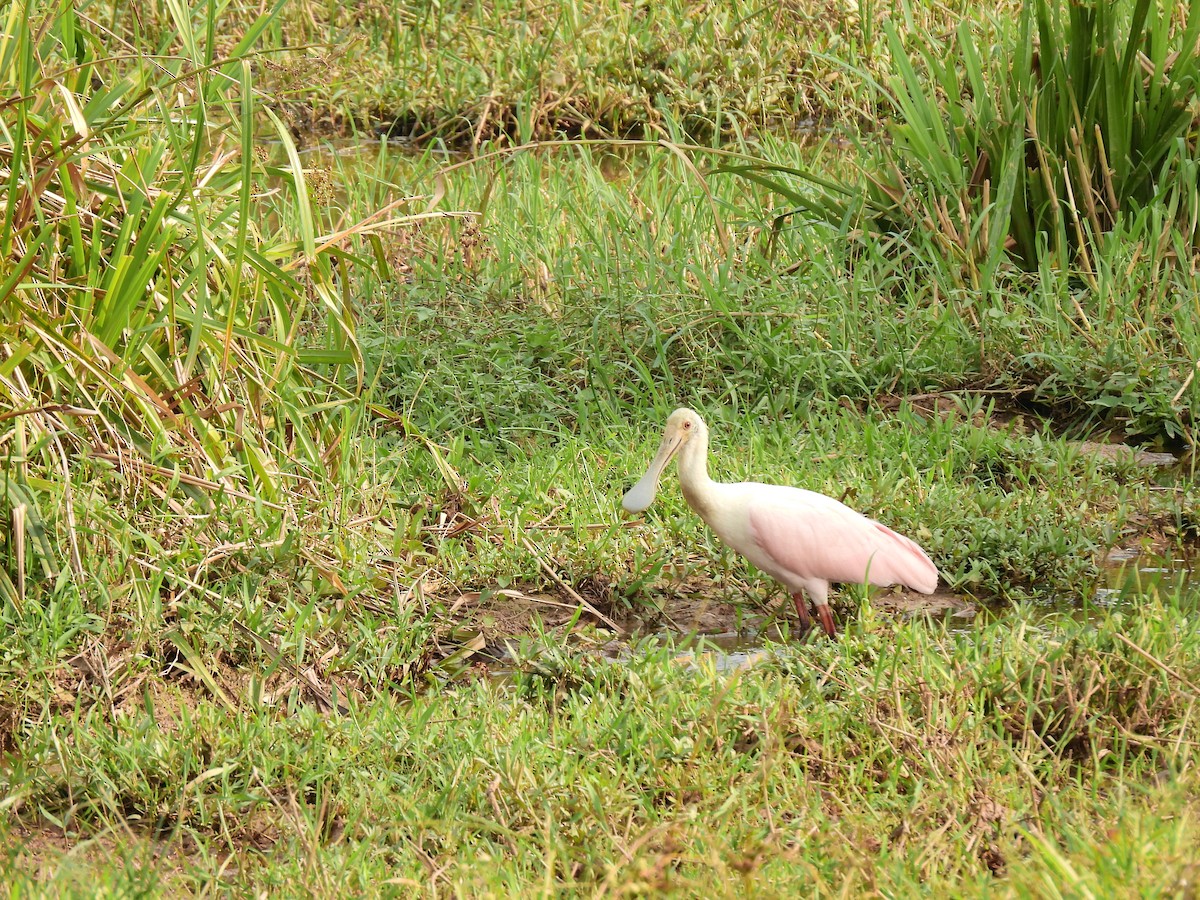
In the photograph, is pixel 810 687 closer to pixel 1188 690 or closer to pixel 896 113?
pixel 1188 690

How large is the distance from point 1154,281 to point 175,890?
12.0 ft

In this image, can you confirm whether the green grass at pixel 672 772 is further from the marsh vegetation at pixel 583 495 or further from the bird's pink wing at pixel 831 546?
the bird's pink wing at pixel 831 546

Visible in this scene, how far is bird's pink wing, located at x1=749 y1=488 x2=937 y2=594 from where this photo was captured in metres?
3.51

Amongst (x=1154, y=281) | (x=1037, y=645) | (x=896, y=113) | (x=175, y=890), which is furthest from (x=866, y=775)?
(x=896, y=113)

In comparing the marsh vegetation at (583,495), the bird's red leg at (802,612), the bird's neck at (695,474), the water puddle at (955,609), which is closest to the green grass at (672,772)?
the marsh vegetation at (583,495)

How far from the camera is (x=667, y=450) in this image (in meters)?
3.77

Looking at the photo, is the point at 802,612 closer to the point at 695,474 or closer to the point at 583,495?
the point at 695,474

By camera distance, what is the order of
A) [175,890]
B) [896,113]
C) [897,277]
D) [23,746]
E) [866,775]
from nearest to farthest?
[175,890] → [866,775] → [23,746] → [897,277] → [896,113]

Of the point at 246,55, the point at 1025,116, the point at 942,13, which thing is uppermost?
the point at 246,55

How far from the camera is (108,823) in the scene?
2.62 m

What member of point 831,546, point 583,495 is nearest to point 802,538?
point 831,546

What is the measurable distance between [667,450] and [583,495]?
46cm

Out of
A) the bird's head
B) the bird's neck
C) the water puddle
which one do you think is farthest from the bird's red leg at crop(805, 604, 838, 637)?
the bird's head

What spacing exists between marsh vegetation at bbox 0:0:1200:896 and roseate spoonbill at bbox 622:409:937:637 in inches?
5.3
